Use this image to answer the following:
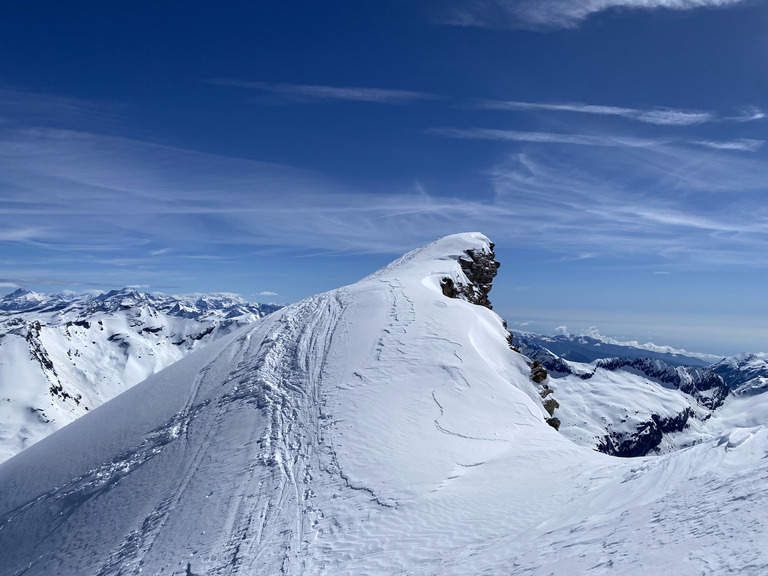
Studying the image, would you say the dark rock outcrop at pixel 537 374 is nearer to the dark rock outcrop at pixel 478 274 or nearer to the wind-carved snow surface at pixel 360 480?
the wind-carved snow surface at pixel 360 480

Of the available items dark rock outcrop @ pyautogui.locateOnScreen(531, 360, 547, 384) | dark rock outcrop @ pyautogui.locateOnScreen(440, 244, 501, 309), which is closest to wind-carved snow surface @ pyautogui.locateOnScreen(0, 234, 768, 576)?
dark rock outcrop @ pyautogui.locateOnScreen(531, 360, 547, 384)

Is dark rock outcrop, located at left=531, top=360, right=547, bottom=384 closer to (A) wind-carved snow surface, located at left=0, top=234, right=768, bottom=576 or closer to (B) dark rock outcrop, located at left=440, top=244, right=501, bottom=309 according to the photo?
(A) wind-carved snow surface, located at left=0, top=234, right=768, bottom=576

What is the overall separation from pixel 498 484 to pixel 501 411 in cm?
583

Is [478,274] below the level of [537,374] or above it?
above

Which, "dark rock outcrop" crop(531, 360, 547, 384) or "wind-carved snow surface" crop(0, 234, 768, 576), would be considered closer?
"wind-carved snow surface" crop(0, 234, 768, 576)

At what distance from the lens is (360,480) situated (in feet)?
44.2

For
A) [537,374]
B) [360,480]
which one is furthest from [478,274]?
[360,480]

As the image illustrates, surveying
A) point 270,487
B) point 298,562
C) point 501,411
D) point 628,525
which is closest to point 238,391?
point 270,487

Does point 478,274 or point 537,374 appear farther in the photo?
point 478,274

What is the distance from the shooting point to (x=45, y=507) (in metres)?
15.3

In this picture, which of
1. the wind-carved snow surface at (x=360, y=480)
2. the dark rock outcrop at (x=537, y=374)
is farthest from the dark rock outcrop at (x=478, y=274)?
the wind-carved snow surface at (x=360, y=480)

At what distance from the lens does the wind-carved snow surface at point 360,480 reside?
842 centimetres

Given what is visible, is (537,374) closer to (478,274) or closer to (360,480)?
(360,480)

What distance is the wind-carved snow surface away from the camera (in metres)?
8.42
